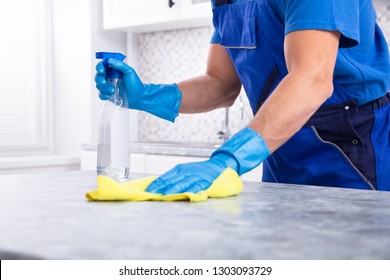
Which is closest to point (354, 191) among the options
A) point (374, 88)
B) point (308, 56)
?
point (308, 56)

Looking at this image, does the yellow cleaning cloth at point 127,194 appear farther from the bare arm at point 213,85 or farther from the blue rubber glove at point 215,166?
the bare arm at point 213,85

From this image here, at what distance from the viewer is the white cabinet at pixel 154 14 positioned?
111 inches

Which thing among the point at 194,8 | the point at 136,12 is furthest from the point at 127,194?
the point at 136,12

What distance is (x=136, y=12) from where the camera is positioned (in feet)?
10.1

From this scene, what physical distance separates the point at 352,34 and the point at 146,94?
1.92ft

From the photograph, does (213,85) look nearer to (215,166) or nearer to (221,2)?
(221,2)

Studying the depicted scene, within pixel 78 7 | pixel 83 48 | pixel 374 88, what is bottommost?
pixel 374 88

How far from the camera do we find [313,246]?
0.57 meters

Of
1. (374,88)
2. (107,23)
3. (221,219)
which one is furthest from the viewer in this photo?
(107,23)

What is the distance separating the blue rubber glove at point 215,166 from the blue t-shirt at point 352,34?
0.92 feet

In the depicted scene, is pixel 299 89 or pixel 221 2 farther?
pixel 221 2

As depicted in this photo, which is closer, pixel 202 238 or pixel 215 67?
pixel 202 238
